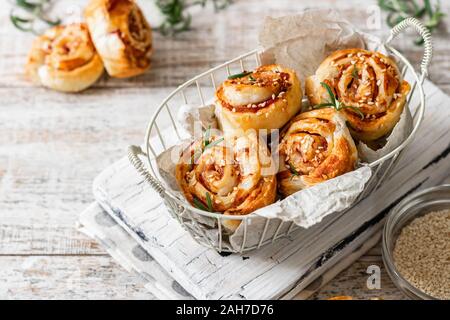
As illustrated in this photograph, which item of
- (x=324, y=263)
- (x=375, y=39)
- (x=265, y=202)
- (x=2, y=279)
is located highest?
(x=375, y=39)

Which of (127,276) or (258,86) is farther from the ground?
(258,86)

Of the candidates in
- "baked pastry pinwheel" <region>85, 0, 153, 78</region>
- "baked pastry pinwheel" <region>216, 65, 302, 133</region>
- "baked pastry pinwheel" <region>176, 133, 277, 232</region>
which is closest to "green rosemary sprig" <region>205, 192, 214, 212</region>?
"baked pastry pinwheel" <region>176, 133, 277, 232</region>

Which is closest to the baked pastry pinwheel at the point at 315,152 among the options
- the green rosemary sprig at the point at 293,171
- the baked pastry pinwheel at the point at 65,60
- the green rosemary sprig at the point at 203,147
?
the green rosemary sprig at the point at 293,171

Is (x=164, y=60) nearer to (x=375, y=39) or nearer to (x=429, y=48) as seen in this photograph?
(x=375, y=39)

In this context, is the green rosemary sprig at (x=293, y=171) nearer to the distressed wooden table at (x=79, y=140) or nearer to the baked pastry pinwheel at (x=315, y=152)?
the baked pastry pinwheel at (x=315, y=152)

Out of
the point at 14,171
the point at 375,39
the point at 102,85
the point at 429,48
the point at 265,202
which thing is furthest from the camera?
the point at 102,85

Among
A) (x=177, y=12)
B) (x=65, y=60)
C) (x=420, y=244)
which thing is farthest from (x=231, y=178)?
(x=177, y=12)

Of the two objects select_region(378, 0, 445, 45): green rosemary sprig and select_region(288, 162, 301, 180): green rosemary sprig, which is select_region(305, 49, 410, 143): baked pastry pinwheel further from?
select_region(378, 0, 445, 45): green rosemary sprig

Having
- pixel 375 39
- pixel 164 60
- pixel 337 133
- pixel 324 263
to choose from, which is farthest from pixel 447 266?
pixel 164 60
